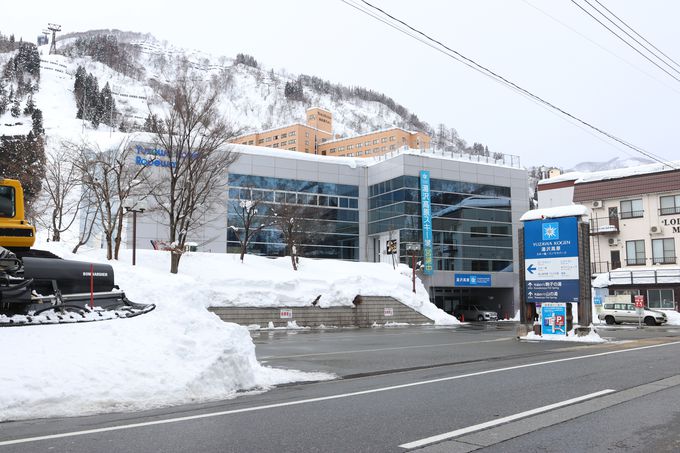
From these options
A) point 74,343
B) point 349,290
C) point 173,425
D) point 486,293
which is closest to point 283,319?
point 349,290

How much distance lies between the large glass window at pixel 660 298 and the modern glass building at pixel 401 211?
15.3m

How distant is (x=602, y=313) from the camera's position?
1634 inches

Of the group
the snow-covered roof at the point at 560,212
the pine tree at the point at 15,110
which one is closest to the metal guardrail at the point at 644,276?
the snow-covered roof at the point at 560,212

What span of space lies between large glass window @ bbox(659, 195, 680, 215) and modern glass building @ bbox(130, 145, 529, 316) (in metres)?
16.4

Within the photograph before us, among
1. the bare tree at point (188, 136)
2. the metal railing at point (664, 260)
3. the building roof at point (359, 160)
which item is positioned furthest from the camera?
the building roof at point (359, 160)

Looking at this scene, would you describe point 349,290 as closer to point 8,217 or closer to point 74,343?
point 8,217

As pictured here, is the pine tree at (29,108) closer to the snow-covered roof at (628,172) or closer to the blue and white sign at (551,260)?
the snow-covered roof at (628,172)

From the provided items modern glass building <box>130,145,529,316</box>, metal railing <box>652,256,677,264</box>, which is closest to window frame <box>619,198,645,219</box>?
metal railing <box>652,256,677,264</box>

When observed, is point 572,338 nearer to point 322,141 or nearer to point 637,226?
point 637,226

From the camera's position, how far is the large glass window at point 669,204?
4956cm

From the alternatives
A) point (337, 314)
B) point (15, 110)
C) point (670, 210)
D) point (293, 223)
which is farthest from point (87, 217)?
point (15, 110)

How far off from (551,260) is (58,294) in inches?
689

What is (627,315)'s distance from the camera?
4016 cm

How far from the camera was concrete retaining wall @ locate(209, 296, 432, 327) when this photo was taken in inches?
1275
